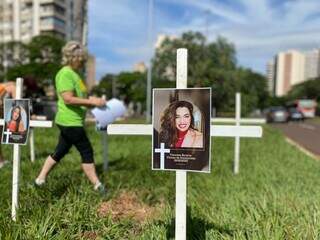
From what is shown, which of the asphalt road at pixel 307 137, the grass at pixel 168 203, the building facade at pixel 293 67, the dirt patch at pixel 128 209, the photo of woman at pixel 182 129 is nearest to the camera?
the photo of woman at pixel 182 129

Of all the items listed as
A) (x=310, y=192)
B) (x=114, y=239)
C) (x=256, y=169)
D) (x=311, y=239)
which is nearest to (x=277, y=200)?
(x=310, y=192)

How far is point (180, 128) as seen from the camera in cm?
317

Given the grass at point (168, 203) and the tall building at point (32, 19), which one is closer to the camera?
the grass at point (168, 203)

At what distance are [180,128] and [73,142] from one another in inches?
104

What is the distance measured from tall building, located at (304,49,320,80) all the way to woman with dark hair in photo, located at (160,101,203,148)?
529 ft

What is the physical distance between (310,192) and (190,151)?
2.91 meters

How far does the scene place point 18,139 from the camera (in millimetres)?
4145

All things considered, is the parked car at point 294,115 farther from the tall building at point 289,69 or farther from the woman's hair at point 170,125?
the tall building at point 289,69

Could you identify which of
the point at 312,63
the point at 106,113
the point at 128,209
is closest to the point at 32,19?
the point at 106,113

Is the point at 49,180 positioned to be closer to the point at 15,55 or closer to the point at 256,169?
the point at 256,169

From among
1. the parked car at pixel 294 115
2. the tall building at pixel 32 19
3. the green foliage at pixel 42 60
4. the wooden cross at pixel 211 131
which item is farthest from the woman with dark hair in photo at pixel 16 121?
the tall building at pixel 32 19

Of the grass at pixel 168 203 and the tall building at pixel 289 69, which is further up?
the tall building at pixel 289 69

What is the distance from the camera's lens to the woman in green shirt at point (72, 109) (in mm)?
5383

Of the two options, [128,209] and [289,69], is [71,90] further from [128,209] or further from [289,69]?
[289,69]
